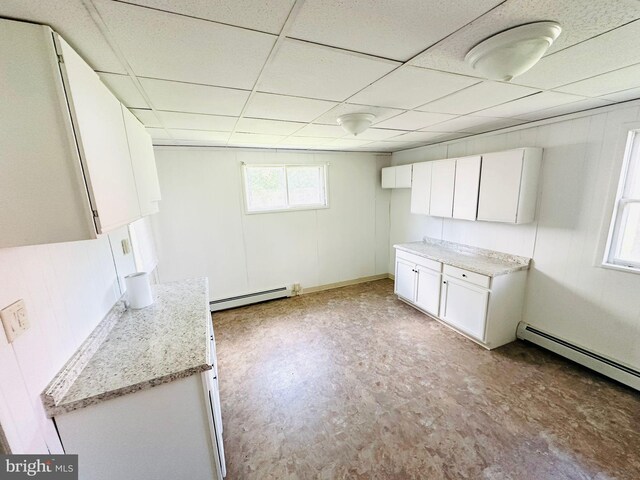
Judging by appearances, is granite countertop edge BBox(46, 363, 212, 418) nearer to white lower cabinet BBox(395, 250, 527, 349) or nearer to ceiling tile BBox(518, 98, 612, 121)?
white lower cabinet BBox(395, 250, 527, 349)

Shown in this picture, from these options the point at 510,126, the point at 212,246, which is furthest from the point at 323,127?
the point at 212,246

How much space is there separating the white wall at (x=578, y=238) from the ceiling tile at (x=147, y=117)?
3.52 meters

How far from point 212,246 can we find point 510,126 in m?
4.01

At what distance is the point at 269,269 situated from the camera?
4051 millimetres

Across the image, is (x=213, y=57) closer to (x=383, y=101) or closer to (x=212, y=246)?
(x=383, y=101)

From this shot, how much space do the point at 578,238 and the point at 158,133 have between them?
4253 mm

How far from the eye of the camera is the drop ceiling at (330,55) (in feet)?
2.79

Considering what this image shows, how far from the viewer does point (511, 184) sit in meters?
2.56

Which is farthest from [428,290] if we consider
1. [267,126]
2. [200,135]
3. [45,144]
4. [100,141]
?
[45,144]

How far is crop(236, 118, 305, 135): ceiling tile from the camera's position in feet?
7.23

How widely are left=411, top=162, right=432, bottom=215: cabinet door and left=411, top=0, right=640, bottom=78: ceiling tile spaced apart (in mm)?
2441

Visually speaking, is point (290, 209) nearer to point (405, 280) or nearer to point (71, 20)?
point (405, 280)

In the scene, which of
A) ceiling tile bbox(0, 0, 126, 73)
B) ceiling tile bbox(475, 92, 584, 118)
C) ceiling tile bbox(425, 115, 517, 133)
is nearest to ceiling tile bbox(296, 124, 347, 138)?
ceiling tile bbox(425, 115, 517, 133)

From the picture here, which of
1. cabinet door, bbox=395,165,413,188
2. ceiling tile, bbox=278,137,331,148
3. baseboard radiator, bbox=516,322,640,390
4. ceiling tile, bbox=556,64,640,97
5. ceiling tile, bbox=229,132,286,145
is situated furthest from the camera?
cabinet door, bbox=395,165,413,188
